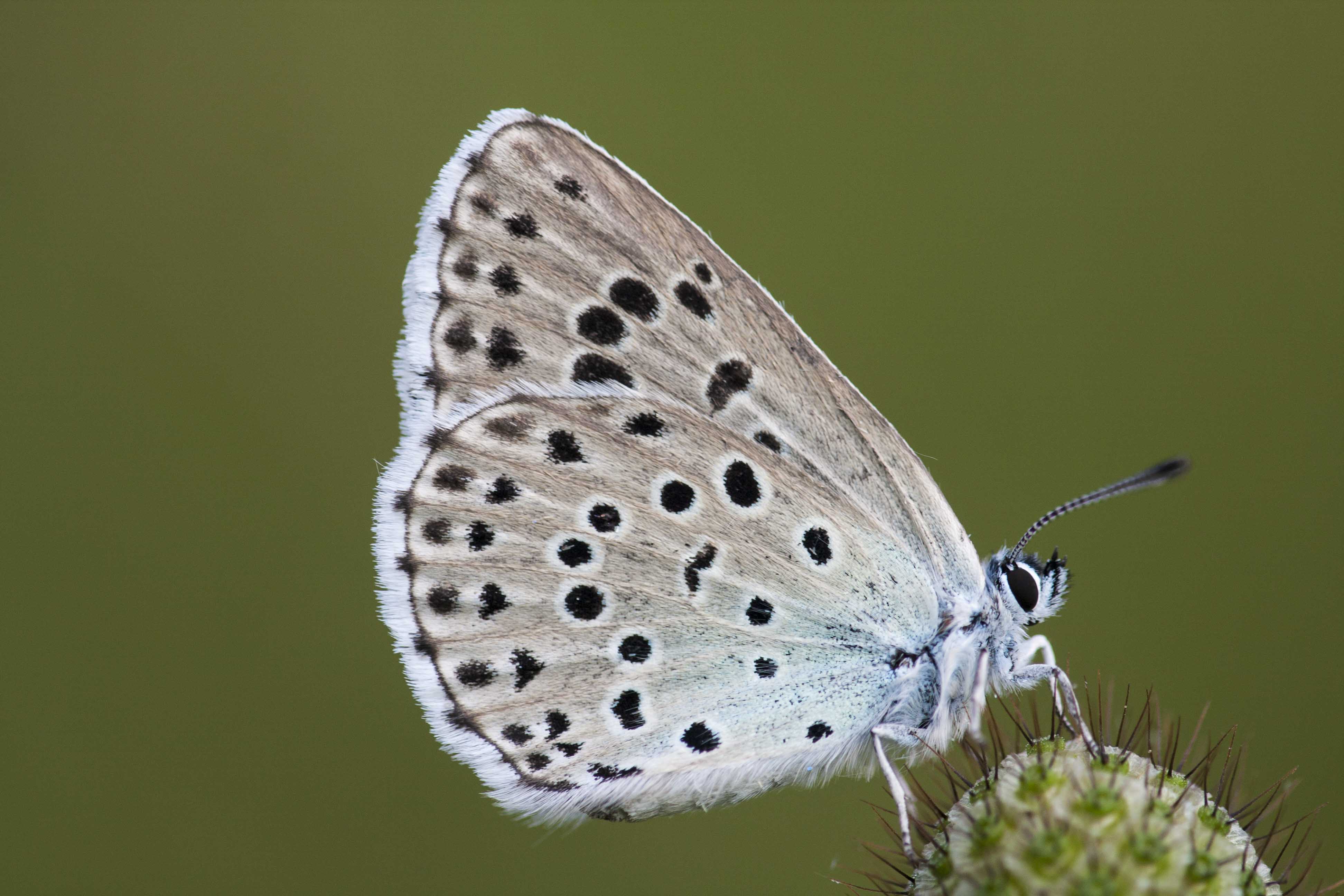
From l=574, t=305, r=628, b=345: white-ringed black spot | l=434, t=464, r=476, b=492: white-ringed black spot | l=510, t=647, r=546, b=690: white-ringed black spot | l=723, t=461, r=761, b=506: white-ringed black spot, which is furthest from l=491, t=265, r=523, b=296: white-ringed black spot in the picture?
l=510, t=647, r=546, b=690: white-ringed black spot

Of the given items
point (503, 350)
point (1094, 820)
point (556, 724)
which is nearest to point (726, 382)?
point (503, 350)

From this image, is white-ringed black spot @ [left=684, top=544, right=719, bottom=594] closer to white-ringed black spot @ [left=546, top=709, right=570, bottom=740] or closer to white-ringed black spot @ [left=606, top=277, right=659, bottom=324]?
white-ringed black spot @ [left=546, top=709, right=570, bottom=740]

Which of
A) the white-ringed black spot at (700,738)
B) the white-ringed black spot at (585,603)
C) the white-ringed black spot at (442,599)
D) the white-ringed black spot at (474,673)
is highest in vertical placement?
the white-ringed black spot at (442,599)

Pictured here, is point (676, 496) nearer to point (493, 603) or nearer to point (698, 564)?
point (698, 564)

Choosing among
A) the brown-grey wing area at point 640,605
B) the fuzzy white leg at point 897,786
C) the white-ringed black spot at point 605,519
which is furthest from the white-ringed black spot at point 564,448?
the fuzzy white leg at point 897,786

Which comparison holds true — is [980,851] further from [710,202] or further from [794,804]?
[710,202]

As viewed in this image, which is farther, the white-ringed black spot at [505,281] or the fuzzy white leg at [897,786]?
the white-ringed black spot at [505,281]

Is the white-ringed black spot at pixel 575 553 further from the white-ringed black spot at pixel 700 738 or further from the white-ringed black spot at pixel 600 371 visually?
the white-ringed black spot at pixel 700 738
